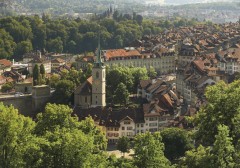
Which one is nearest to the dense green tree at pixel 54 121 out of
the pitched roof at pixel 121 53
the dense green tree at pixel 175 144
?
the dense green tree at pixel 175 144

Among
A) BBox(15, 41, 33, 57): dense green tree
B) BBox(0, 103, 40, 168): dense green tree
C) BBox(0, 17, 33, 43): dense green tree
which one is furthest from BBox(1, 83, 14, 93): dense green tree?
BBox(0, 17, 33, 43): dense green tree

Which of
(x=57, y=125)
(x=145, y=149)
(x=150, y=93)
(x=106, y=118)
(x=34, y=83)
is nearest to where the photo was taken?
(x=145, y=149)

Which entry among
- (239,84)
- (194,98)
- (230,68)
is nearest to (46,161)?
(239,84)

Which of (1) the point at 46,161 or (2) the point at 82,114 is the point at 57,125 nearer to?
(1) the point at 46,161

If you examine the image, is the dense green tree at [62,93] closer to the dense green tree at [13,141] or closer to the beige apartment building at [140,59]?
the beige apartment building at [140,59]

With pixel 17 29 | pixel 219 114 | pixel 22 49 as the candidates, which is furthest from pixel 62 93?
pixel 17 29

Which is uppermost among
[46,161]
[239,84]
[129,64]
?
[239,84]
